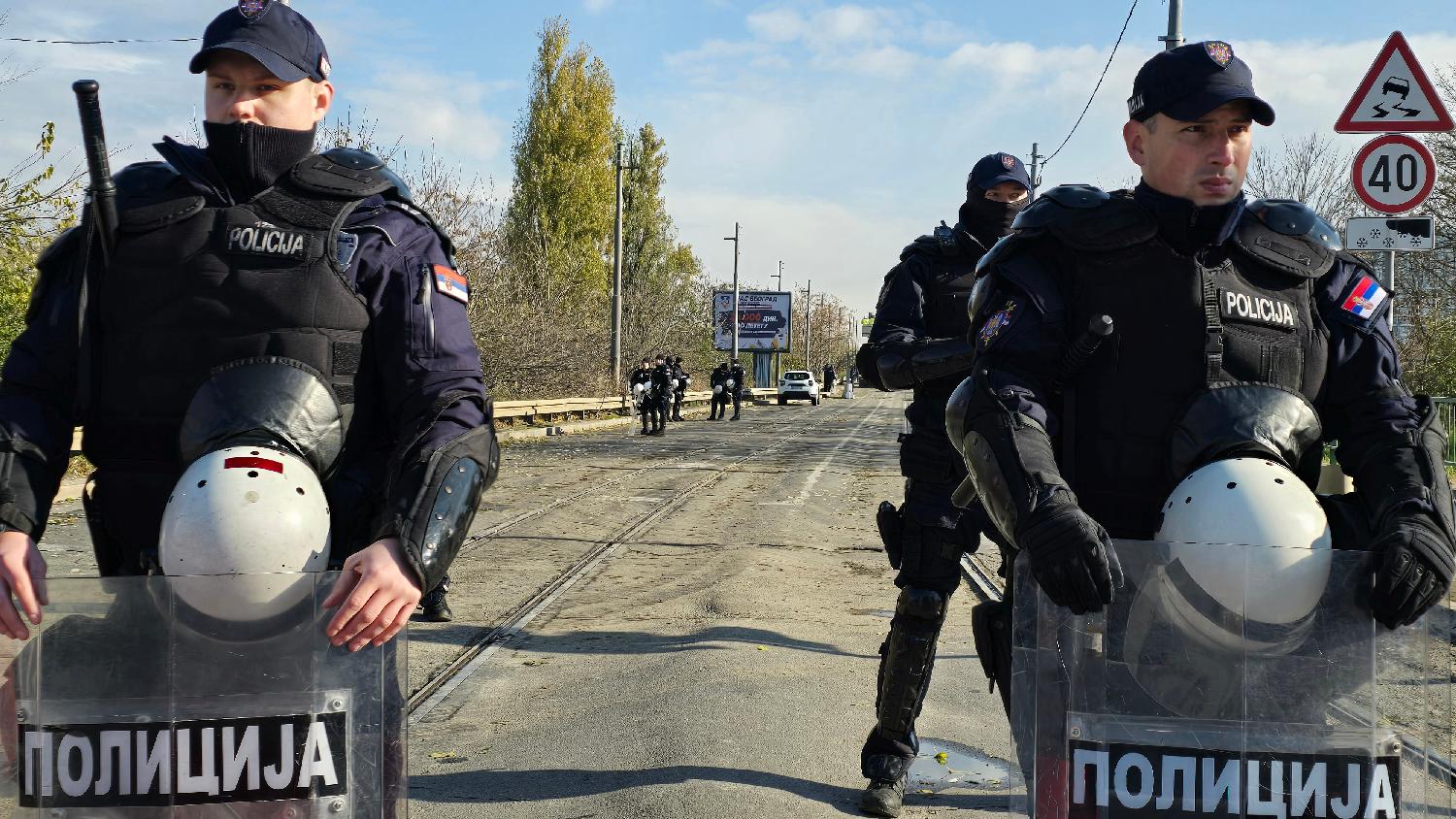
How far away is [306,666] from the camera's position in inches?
78.3

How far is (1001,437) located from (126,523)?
1.62 m

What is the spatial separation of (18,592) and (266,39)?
1068 mm

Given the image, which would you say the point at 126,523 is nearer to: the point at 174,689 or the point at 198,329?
the point at 198,329

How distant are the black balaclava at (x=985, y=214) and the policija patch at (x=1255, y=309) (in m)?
2.10

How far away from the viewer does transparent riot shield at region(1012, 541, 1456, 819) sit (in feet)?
6.59

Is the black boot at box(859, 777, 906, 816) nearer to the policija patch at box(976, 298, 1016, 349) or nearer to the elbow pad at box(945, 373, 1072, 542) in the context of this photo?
the elbow pad at box(945, 373, 1072, 542)

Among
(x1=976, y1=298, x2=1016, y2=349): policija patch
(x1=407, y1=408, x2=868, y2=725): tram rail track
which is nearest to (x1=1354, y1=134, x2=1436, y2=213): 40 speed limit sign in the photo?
(x1=407, y1=408, x2=868, y2=725): tram rail track

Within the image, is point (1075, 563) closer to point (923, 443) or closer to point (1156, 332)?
point (1156, 332)

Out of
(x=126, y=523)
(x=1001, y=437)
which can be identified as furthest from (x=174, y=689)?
(x=1001, y=437)

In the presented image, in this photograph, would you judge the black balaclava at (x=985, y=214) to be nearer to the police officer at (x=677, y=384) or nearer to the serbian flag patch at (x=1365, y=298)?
the serbian flag patch at (x=1365, y=298)

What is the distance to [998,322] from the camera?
262cm

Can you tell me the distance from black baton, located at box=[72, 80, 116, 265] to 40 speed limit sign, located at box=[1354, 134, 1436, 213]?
7.29m

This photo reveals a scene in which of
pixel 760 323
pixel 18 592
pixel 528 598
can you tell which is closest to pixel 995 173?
pixel 18 592

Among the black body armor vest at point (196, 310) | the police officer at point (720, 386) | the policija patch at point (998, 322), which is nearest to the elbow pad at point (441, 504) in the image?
the black body armor vest at point (196, 310)
